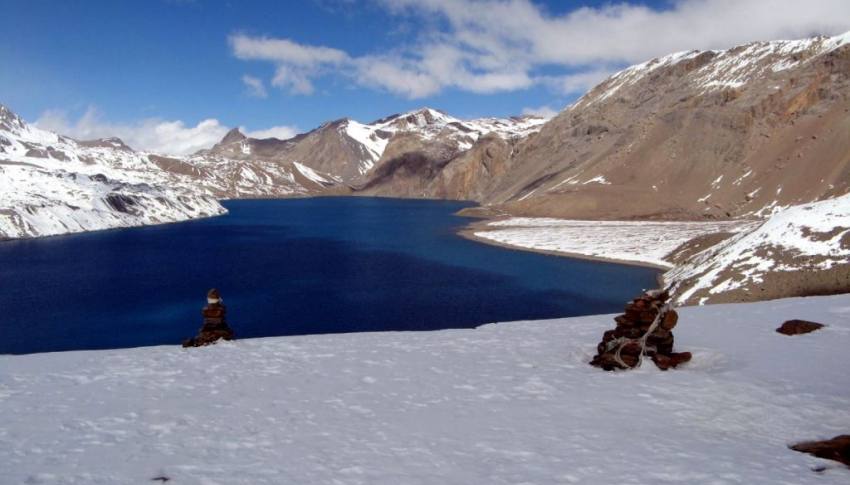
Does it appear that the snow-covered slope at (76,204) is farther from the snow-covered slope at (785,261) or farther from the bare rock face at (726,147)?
the snow-covered slope at (785,261)

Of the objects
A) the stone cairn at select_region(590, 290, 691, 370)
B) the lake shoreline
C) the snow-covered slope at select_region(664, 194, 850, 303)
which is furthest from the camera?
the lake shoreline

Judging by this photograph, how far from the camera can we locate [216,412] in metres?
10.3

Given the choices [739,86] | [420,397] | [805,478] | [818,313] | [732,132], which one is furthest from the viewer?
[739,86]

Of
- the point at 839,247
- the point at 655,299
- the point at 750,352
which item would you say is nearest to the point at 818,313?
the point at 750,352

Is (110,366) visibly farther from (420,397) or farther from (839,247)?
(839,247)

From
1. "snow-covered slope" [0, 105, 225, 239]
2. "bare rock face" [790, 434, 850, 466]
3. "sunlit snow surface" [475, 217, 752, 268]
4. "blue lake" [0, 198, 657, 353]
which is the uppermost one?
"snow-covered slope" [0, 105, 225, 239]

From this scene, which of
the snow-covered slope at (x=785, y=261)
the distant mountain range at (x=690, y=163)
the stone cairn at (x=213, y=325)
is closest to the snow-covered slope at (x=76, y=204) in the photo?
the distant mountain range at (x=690, y=163)

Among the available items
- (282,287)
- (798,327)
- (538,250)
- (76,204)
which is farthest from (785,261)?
(76,204)

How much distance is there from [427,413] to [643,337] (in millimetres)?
5495

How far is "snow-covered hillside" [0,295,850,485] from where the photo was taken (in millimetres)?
7840

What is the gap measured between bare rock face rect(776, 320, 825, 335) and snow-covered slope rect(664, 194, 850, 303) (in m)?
24.0

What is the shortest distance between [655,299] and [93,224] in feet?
457

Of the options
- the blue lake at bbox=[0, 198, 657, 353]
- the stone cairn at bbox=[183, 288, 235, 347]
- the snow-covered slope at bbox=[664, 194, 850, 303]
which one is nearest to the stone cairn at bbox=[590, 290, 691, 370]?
the stone cairn at bbox=[183, 288, 235, 347]

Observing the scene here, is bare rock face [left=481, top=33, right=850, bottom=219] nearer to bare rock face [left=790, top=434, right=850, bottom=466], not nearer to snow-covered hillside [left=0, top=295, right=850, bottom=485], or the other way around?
snow-covered hillside [left=0, top=295, right=850, bottom=485]
